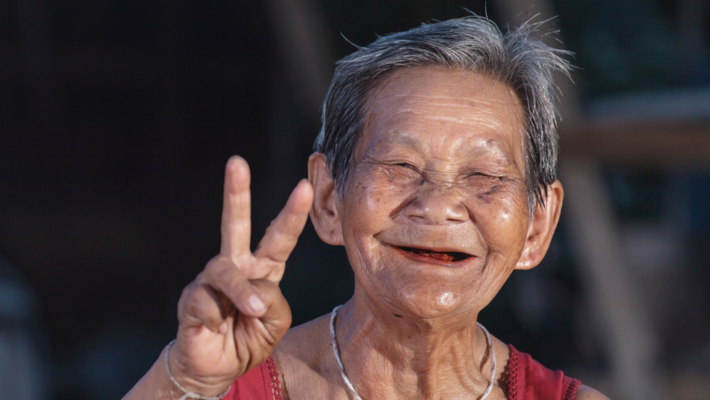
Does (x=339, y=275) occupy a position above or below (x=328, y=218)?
below

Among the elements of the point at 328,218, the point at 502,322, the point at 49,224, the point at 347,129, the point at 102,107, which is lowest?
the point at 502,322

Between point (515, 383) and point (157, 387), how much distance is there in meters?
0.92

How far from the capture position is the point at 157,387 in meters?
1.28

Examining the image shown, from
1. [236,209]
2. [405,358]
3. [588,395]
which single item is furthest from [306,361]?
[588,395]

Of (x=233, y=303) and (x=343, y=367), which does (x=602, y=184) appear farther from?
(x=233, y=303)

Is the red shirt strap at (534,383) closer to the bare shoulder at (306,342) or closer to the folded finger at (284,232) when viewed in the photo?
the bare shoulder at (306,342)

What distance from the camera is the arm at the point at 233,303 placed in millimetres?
1143

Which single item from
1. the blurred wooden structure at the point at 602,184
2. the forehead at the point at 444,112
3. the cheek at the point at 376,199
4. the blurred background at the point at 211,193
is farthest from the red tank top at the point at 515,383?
the blurred background at the point at 211,193

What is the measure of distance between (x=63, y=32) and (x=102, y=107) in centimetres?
74

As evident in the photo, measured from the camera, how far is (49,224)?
238 inches

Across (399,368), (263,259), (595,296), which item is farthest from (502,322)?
(263,259)

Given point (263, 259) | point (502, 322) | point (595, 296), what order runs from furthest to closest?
point (502, 322) < point (595, 296) < point (263, 259)

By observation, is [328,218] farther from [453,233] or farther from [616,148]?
[616,148]

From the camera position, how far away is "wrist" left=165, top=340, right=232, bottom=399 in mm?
1235
